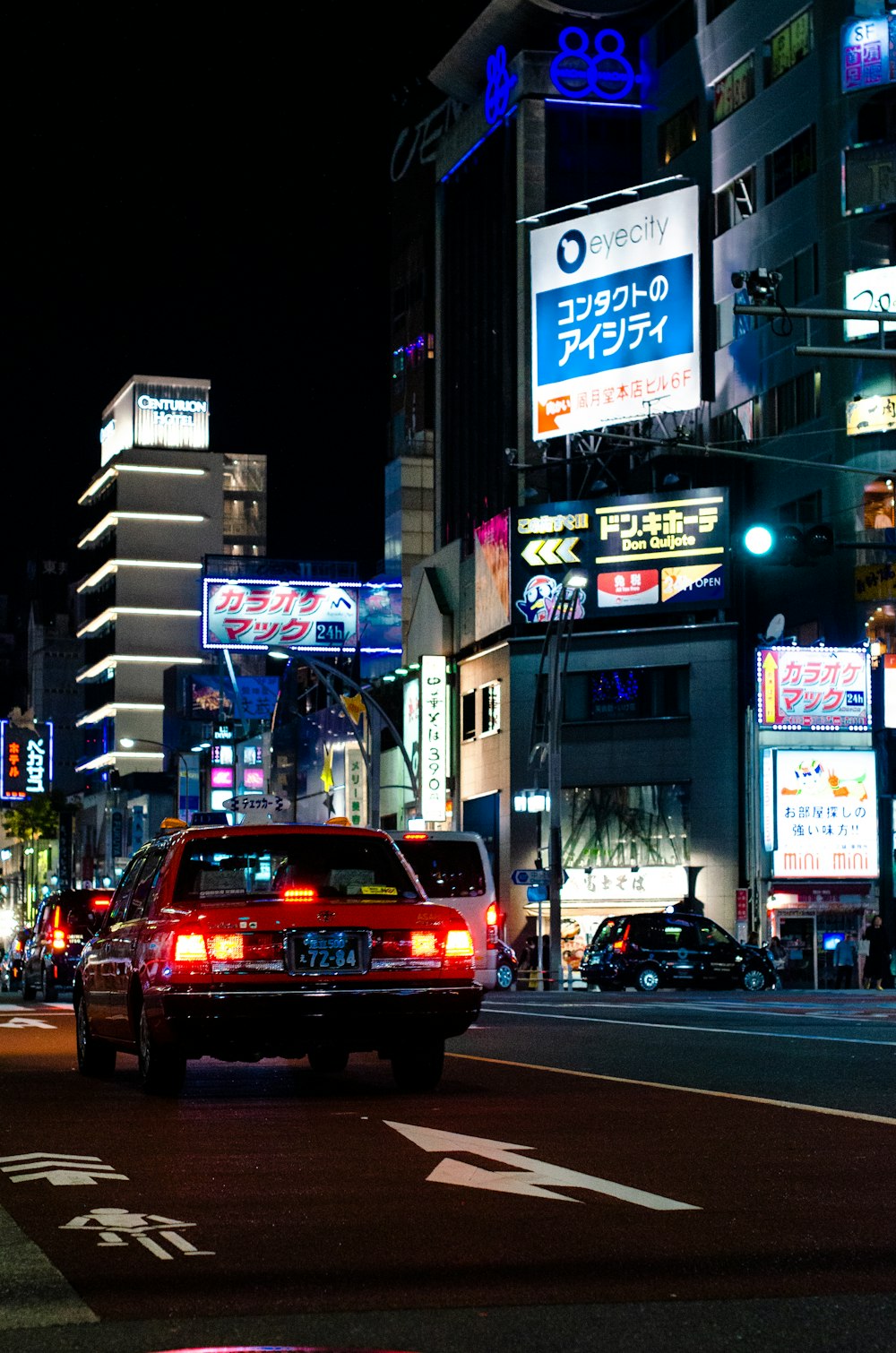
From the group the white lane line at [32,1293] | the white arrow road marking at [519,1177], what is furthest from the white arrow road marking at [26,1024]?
the white lane line at [32,1293]

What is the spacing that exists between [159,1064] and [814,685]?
43.4m

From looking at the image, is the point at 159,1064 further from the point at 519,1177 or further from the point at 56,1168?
the point at 519,1177

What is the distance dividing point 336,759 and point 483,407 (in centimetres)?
1719

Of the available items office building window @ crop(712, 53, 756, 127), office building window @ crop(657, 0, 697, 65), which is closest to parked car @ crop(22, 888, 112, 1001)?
office building window @ crop(712, 53, 756, 127)

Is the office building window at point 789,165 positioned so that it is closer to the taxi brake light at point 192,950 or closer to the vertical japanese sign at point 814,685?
the vertical japanese sign at point 814,685

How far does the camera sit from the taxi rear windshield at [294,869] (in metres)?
13.0

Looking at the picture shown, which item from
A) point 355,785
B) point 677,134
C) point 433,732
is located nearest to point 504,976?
point 433,732

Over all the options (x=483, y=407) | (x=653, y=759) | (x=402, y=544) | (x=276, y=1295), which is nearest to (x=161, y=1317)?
(x=276, y=1295)

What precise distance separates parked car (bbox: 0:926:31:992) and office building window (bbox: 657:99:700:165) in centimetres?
3425

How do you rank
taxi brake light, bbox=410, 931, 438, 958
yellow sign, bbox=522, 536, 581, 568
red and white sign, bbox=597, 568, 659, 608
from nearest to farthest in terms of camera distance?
taxi brake light, bbox=410, 931, 438, 958
red and white sign, bbox=597, 568, 659, 608
yellow sign, bbox=522, 536, 581, 568

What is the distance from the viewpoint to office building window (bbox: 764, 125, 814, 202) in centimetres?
5950

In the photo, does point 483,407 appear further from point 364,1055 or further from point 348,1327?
point 348,1327

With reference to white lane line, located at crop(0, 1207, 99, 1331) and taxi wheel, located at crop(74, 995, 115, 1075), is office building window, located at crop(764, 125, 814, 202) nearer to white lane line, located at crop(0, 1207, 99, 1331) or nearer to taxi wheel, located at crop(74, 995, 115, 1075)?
taxi wheel, located at crop(74, 995, 115, 1075)

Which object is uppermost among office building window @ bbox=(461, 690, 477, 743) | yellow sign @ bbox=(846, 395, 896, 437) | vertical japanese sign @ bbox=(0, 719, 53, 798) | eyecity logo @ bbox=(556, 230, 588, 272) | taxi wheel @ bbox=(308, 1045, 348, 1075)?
eyecity logo @ bbox=(556, 230, 588, 272)
